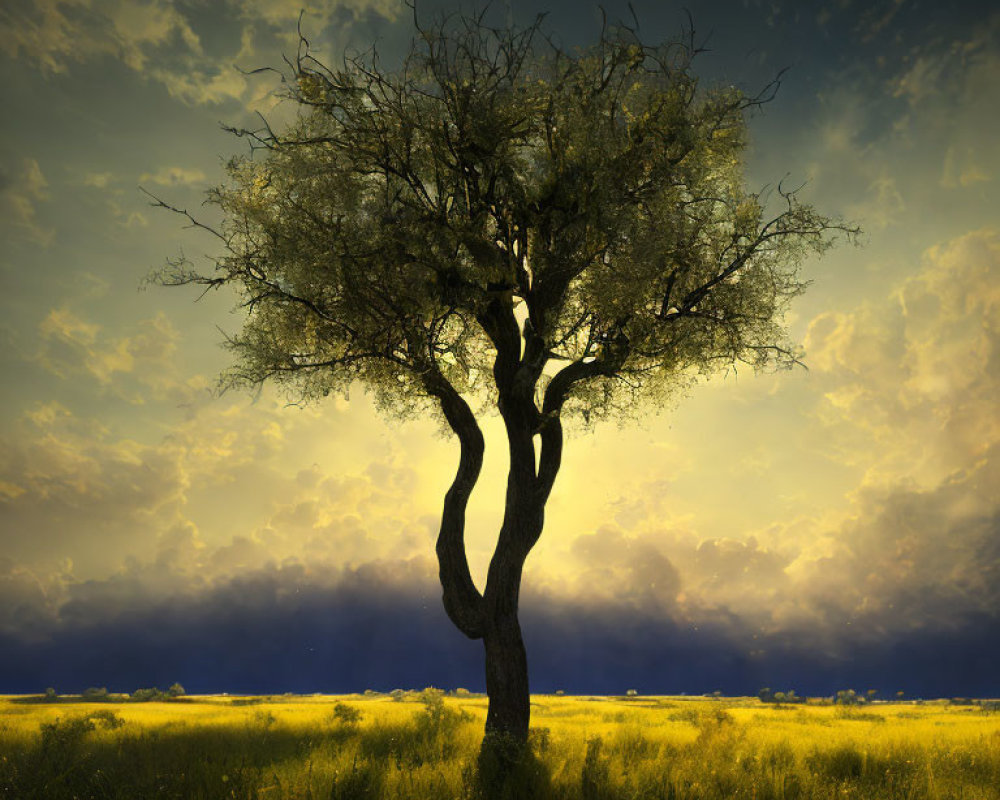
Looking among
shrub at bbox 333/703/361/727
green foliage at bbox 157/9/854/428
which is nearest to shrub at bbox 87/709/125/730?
shrub at bbox 333/703/361/727

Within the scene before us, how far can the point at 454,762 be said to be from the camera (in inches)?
460

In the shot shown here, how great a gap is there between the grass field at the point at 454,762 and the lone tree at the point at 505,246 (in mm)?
2455

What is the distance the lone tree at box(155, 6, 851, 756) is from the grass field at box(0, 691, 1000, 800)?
8.06ft

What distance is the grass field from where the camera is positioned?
9578mm

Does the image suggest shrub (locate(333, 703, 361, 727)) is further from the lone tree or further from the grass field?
the lone tree

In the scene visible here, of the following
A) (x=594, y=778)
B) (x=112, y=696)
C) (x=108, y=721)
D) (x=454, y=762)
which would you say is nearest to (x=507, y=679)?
(x=454, y=762)

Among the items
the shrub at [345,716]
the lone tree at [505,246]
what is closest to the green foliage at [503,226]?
the lone tree at [505,246]

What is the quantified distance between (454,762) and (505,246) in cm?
1130

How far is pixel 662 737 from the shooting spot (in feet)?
50.8

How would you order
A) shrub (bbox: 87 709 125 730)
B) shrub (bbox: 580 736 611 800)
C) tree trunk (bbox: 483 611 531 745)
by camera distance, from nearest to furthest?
shrub (bbox: 580 736 611 800) → tree trunk (bbox: 483 611 531 745) → shrub (bbox: 87 709 125 730)

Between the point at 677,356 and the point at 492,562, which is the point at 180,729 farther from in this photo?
the point at 677,356

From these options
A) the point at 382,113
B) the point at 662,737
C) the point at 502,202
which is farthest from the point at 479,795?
the point at 382,113

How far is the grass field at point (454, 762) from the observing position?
31.4 ft

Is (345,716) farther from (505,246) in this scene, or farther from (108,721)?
(505,246)
